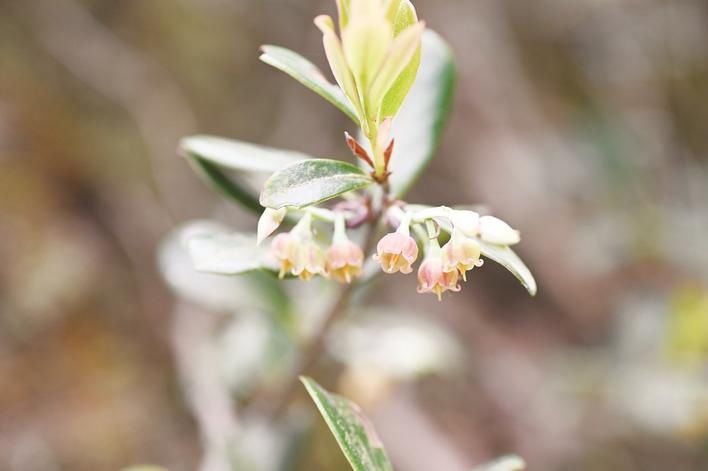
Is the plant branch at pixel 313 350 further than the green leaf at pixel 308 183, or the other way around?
the plant branch at pixel 313 350

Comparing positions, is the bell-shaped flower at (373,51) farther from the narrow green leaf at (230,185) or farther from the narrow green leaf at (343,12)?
the narrow green leaf at (230,185)

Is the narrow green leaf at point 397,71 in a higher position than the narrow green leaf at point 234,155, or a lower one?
lower

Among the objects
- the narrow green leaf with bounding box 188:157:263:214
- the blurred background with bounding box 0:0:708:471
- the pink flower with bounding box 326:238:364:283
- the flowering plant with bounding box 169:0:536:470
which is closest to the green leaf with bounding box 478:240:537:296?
the flowering plant with bounding box 169:0:536:470

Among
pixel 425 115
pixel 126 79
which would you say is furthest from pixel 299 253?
pixel 126 79

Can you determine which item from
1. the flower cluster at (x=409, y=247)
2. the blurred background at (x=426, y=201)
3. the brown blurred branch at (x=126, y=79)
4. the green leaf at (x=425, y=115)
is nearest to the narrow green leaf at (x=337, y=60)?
the flower cluster at (x=409, y=247)

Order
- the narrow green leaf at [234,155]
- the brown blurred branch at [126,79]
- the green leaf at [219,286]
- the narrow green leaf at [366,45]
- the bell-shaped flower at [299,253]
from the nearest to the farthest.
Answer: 1. the narrow green leaf at [366,45]
2. the bell-shaped flower at [299,253]
3. the narrow green leaf at [234,155]
4. the green leaf at [219,286]
5. the brown blurred branch at [126,79]
